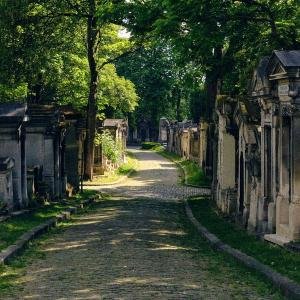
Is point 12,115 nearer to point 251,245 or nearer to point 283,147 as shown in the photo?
point 251,245

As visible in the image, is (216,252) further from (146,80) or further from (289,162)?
(146,80)

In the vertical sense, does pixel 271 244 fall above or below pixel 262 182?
below

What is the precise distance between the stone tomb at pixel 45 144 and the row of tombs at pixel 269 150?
591 centimetres

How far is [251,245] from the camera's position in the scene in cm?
1088

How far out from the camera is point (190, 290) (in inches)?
300

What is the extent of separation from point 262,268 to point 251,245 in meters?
2.19

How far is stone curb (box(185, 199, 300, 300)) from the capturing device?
24.1 feet

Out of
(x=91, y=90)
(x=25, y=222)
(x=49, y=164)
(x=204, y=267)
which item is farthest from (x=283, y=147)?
(x=91, y=90)

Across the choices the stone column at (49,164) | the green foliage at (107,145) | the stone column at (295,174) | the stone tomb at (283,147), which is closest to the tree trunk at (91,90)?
the green foliage at (107,145)

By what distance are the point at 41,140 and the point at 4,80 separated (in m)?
5.73

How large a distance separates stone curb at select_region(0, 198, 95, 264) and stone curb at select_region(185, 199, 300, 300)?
139 inches

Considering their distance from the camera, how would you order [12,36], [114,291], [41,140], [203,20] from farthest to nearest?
[12,36] < [41,140] < [203,20] < [114,291]

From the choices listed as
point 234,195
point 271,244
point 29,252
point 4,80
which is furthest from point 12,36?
point 271,244

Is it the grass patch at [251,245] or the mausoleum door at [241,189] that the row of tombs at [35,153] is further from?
the mausoleum door at [241,189]
